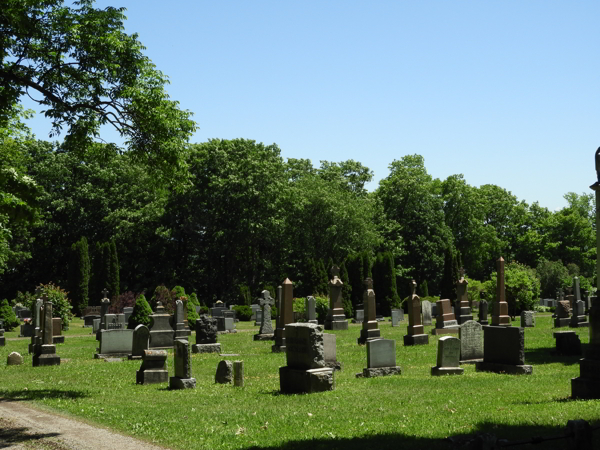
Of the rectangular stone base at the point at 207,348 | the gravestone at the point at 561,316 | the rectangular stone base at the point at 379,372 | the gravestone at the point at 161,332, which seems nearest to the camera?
the rectangular stone base at the point at 379,372

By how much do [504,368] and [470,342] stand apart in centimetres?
242

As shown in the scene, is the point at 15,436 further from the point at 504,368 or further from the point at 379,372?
the point at 504,368

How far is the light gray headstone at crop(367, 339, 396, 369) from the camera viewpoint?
52.0 ft

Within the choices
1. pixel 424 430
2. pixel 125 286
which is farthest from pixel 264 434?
pixel 125 286

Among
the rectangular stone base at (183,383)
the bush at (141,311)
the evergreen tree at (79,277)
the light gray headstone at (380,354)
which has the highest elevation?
the evergreen tree at (79,277)

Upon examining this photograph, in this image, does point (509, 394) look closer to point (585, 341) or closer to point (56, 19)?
point (56, 19)

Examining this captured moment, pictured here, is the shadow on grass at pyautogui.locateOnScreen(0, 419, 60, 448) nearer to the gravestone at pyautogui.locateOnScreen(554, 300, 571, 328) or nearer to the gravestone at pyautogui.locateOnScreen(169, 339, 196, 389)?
the gravestone at pyautogui.locateOnScreen(169, 339, 196, 389)

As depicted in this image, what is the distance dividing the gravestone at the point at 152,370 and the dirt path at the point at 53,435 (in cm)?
355

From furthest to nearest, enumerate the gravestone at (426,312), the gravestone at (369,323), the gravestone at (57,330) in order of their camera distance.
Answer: the gravestone at (426,312) < the gravestone at (57,330) < the gravestone at (369,323)

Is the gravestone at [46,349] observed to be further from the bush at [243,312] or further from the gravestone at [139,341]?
the bush at [243,312]

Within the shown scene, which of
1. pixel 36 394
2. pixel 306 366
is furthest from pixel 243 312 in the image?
pixel 306 366

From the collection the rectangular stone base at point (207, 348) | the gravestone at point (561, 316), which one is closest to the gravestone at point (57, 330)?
the rectangular stone base at point (207, 348)

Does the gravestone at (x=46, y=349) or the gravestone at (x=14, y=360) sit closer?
the gravestone at (x=46, y=349)

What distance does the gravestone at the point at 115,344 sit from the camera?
2158 cm
